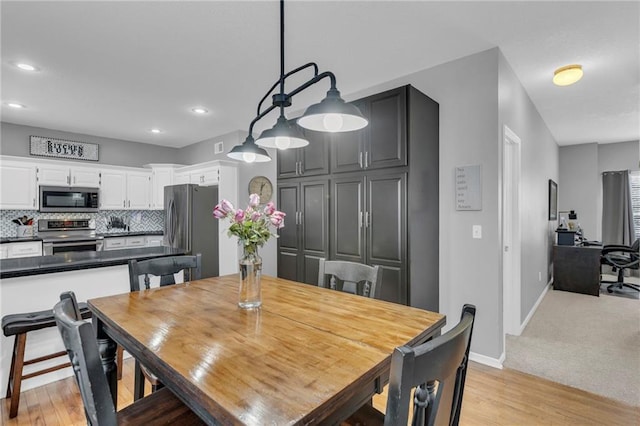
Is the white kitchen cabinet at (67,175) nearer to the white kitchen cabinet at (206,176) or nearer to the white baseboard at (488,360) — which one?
the white kitchen cabinet at (206,176)

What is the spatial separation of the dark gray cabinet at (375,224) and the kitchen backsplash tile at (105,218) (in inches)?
183

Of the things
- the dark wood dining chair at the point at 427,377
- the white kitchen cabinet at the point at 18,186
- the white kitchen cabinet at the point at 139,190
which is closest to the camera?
the dark wood dining chair at the point at 427,377

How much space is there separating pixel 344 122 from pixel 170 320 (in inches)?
48.1

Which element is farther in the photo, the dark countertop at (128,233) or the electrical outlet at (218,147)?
the electrical outlet at (218,147)

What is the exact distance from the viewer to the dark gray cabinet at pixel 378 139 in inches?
99.4

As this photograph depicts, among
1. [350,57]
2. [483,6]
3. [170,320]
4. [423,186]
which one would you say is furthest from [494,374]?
[350,57]

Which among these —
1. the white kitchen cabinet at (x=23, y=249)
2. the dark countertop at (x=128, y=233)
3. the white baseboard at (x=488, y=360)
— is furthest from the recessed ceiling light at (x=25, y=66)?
the white baseboard at (x=488, y=360)

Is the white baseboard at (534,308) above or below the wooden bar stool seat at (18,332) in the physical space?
below

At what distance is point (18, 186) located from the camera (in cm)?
448

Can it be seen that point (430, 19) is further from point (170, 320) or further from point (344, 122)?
point (170, 320)

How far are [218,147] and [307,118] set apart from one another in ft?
14.5

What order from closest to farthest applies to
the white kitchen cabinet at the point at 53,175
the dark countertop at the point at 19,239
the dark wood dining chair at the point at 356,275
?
the dark wood dining chair at the point at 356,275, the dark countertop at the point at 19,239, the white kitchen cabinet at the point at 53,175

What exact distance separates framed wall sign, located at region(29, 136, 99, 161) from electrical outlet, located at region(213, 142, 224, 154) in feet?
6.56

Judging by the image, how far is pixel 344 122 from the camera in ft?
5.20
